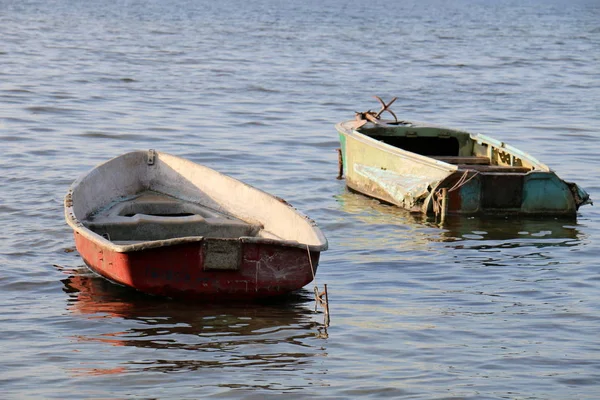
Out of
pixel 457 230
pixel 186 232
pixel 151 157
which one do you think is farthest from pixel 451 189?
pixel 186 232

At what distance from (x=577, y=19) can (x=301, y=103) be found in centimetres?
5612

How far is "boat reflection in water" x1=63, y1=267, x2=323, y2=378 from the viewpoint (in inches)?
343

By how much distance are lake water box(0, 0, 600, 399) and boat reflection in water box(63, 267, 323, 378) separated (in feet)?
0.08

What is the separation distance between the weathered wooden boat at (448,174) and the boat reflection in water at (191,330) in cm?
405

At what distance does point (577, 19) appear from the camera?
7869 centimetres

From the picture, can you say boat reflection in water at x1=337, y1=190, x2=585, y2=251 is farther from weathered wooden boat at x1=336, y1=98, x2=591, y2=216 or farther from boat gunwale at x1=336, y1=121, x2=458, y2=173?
boat gunwale at x1=336, y1=121, x2=458, y2=173

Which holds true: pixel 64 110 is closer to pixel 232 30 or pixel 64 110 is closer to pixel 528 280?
pixel 528 280

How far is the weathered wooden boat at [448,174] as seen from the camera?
14.1 meters

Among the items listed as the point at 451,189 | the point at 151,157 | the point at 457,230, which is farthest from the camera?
the point at 451,189

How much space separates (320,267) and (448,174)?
9.52 ft

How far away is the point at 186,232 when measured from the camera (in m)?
11.5

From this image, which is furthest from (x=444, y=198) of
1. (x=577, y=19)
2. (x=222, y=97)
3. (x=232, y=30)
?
(x=577, y=19)

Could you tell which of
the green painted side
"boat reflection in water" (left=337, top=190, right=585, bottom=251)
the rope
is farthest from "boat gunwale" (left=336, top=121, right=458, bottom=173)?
the green painted side

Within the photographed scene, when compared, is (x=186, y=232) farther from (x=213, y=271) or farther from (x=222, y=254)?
(x=222, y=254)
